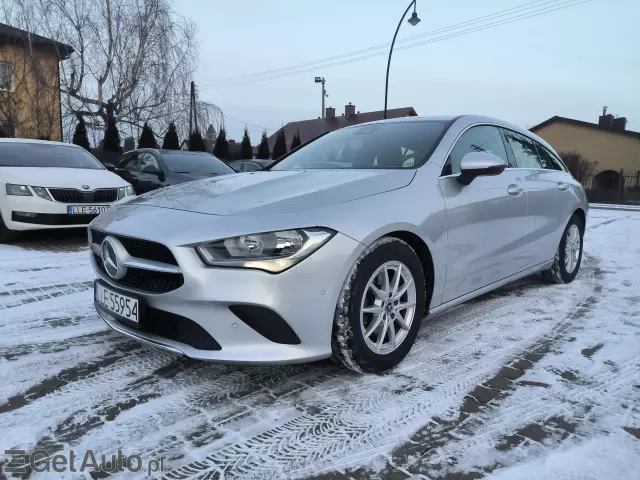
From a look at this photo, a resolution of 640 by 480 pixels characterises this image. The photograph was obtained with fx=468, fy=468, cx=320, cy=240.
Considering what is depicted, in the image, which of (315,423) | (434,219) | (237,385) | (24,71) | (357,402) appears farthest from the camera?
(24,71)

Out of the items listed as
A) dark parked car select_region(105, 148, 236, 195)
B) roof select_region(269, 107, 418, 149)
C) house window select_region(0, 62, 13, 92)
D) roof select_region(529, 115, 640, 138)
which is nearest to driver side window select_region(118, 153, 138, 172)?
dark parked car select_region(105, 148, 236, 195)

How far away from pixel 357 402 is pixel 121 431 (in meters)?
1.01

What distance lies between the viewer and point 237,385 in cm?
231

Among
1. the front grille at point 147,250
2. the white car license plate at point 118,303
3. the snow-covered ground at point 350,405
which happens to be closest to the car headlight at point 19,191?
the snow-covered ground at point 350,405

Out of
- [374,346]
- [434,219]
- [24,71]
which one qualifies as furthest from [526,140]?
[24,71]

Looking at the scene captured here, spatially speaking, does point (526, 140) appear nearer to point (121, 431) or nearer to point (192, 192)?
point (192, 192)

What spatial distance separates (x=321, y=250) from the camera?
82.3 inches

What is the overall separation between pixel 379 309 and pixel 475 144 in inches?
61.6

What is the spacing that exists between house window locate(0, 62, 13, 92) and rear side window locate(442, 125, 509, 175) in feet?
63.2

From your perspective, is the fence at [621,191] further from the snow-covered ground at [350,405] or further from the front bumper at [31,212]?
the front bumper at [31,212]

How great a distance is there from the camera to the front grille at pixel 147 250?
83.1 inches

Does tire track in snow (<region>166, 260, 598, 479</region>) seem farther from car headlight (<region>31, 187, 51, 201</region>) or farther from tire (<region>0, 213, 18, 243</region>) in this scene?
tire (<region>0, 213, 18, 243</region>)

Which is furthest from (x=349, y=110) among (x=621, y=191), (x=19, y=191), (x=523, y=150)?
(x=523, y=150)

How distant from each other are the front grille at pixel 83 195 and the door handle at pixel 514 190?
5.01 meters
